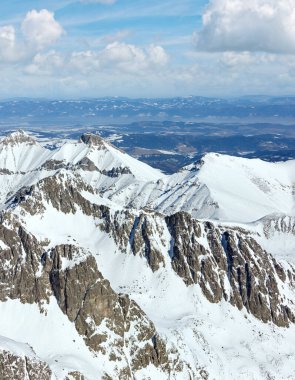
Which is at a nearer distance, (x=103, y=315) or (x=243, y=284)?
(x=103, y=315)

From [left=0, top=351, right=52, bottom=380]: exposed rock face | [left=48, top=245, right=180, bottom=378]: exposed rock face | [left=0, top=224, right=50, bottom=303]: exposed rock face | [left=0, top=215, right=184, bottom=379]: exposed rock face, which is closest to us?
[left=0, top=351, right=52, bottom=380]: exposed rock face

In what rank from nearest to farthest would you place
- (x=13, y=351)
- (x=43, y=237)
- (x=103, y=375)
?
1. (x=13, y=351)
2. (x=103, y=375)
3. (x=43, y=237)

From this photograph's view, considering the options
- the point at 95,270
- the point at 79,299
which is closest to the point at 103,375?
the point at 79,299

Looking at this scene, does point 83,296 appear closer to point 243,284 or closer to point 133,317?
point 133,317

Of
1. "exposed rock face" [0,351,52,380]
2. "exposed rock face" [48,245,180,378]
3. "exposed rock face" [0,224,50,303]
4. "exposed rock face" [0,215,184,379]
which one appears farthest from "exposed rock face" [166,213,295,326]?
"exposed rock face" [0,351,52,380]

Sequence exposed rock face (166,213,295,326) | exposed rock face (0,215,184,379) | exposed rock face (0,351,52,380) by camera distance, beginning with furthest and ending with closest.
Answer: exposed rock face (166,213,295,326)
exposed rock face (0,215,184,379)
exposed rock face (0,351,52,380)

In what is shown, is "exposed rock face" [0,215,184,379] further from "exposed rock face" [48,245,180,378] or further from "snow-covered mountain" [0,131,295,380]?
"snow-covered mountain" [0,131,295,380]

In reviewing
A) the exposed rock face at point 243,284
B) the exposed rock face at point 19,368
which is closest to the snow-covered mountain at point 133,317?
the exposed rock face at point 19,368

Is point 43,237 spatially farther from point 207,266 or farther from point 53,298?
point 207,266

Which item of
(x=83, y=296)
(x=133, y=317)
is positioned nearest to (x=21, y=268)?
(x=83, y=296)
